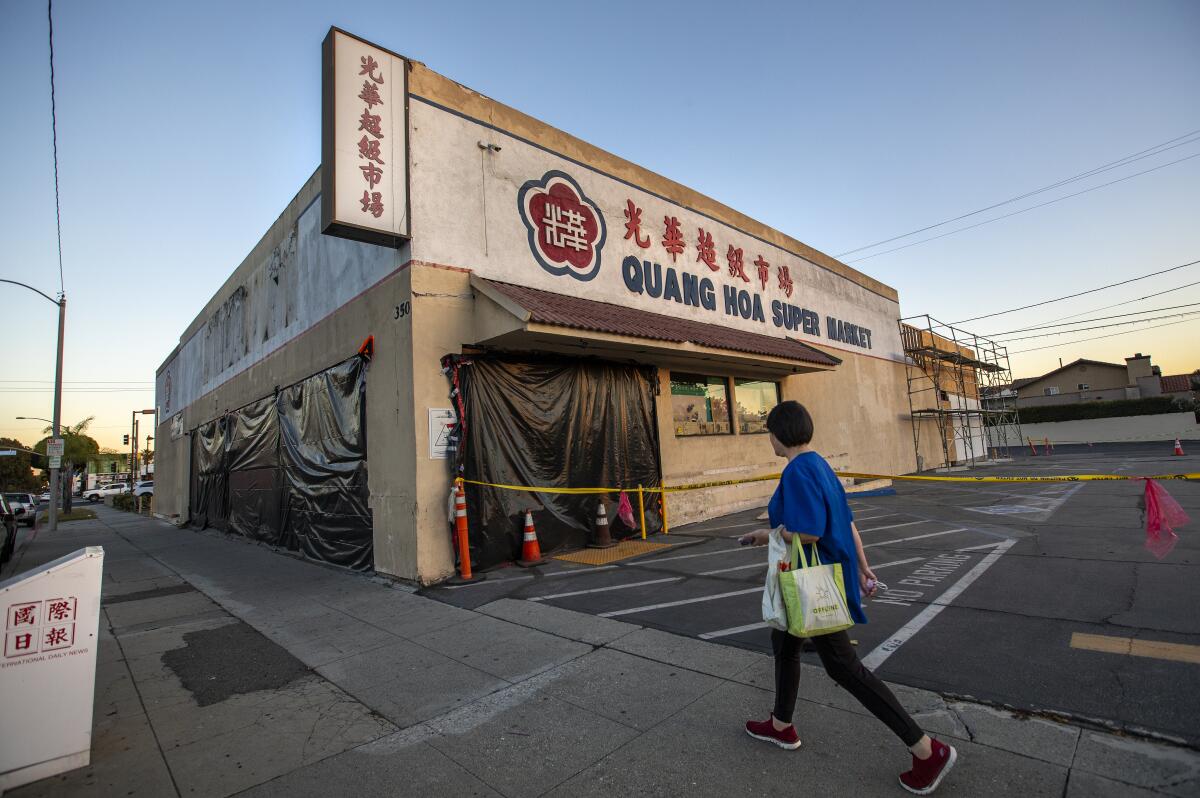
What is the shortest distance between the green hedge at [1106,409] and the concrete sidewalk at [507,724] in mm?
45284

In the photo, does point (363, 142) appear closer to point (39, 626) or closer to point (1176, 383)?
point (39, 626)

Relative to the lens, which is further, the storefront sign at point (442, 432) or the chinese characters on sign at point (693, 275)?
the chinese characters on sign at point (693, 275)

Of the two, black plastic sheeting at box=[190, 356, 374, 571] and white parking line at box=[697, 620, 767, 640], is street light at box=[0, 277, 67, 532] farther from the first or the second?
white parking line at box=[697, 620, 767, 640]

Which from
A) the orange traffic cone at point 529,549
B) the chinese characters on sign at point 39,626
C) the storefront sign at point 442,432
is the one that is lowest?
the orange traffic cone at point 529,549

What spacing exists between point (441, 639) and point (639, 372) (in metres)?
6.68

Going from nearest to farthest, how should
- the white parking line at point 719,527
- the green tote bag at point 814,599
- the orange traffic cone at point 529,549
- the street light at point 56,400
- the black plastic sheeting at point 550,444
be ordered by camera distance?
the green tote bag at point 814,599, the black plastic sheeting at point 550,444, the orange traffic cone at point 529,549, the white parking line at point 719,527, the street light at point 56,400

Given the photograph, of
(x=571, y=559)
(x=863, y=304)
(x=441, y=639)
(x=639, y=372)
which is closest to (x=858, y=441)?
(x=863, y=304)

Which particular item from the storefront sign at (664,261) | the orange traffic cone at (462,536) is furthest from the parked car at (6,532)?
the storefront sign at (664,261)

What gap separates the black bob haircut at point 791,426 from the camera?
299 centimetres

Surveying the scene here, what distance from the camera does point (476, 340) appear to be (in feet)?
26.9

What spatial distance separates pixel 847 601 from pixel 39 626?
14.3ft

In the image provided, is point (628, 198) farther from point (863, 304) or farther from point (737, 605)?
point (863, 304)

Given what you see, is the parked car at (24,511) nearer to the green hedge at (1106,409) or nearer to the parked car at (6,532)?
the parked car at (6,532)

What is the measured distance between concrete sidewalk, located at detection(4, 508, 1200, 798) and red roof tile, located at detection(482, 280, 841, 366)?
13.1ft
